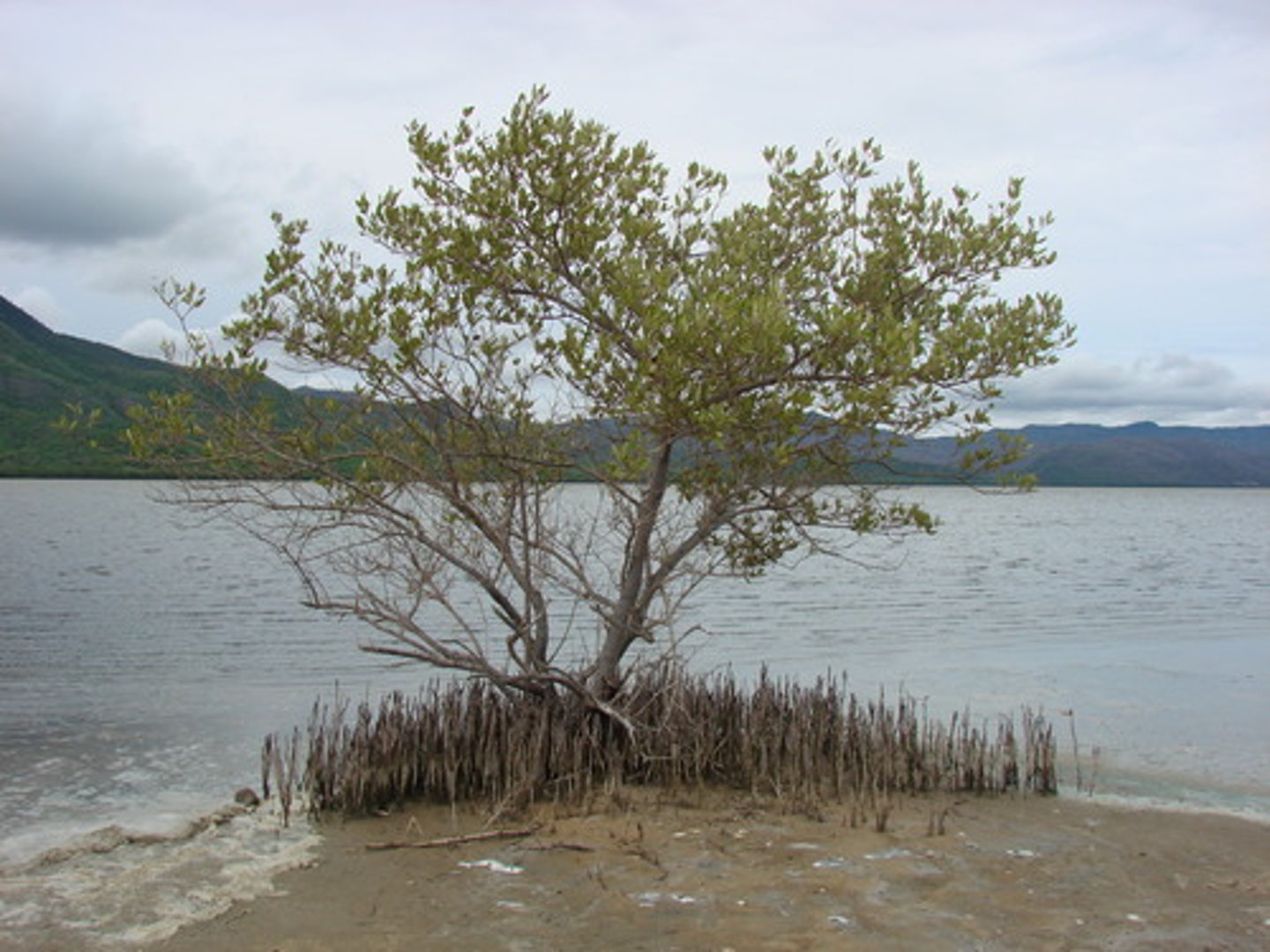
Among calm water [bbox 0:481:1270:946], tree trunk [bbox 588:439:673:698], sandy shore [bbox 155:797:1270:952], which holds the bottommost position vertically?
calm water [bbox 0:481:1270:946]

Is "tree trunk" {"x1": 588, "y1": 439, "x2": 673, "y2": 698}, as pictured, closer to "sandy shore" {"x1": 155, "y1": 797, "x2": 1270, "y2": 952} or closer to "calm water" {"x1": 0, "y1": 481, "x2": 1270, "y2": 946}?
"sandy shore" {"x1": 155, "y1": 797, "x2": 1270, "y2": 952}

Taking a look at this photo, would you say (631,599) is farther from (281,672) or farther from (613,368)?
(281,672)

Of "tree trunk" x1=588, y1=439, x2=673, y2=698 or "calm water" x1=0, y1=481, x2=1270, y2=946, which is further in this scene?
"tree trunk" x1=588, y1=439, x2=673, y2=698

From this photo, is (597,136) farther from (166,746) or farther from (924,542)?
(924,542)

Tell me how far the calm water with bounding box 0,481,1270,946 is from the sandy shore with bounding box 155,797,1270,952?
1154 mm

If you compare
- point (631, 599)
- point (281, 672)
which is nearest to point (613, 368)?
point (631, 599)

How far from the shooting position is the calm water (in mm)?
9148

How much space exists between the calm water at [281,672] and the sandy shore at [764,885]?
1154 mm

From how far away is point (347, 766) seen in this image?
402 inches

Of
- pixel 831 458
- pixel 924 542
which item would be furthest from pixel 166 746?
pixel 924 542

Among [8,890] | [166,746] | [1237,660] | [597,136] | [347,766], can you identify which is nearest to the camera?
[8,890]

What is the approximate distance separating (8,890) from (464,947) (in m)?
3.94

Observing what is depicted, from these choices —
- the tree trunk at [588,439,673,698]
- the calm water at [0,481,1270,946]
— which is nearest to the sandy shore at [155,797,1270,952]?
the calm water at [0,481,1270,946]

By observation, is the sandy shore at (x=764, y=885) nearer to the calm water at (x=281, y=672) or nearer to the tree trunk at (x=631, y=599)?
the calm water at (x=281, y=672)
